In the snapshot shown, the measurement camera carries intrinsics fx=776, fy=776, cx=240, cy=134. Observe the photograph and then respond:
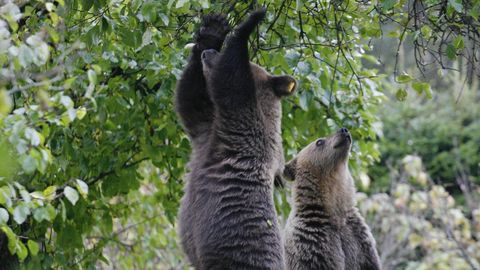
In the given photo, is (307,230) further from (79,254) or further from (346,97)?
(79,254)

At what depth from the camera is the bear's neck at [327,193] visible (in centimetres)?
597

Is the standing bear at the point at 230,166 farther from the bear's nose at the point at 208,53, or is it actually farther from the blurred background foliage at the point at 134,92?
the blurred background foliage at the point at 134,92

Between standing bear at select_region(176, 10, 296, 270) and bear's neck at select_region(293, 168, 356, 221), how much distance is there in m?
0.82

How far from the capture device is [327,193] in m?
6.05

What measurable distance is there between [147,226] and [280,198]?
261 centimetres

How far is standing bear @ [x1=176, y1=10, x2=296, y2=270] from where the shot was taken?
4969 millimetres

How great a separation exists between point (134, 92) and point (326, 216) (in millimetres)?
1924

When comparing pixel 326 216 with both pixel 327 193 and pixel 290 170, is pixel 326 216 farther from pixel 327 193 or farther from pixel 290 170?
pixel 290 170

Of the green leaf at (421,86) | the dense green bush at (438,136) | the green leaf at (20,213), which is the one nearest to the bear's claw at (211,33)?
the green leaf at (421,86)

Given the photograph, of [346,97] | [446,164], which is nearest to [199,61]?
[346,97]

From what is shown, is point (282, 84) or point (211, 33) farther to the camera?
point (282, 84)

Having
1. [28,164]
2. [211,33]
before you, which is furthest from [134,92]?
[28,164]

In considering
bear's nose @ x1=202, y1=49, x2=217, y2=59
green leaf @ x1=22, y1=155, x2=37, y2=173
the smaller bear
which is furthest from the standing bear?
green leaf @ x1=22, y1=155, x2=37, y2=173

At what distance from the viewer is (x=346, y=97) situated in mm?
7055
